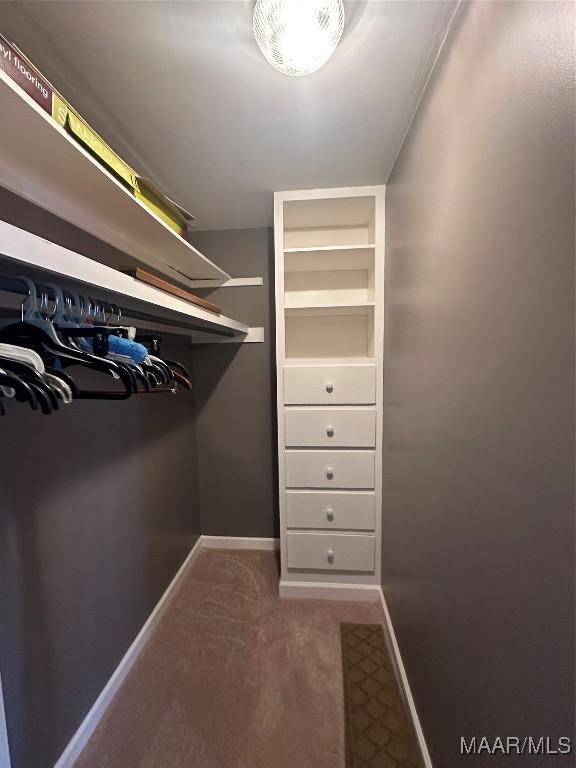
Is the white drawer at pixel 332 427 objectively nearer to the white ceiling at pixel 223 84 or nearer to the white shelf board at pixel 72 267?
the white shelf board at pixel 72 267

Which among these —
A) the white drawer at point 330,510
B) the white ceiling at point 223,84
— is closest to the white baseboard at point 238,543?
the white drawer at point 330,510

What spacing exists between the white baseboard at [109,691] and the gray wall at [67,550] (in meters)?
0.03

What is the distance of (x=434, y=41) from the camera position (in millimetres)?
876

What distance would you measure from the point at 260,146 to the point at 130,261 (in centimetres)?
78

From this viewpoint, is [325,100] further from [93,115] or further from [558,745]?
[558,745]

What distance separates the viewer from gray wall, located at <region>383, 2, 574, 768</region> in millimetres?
494

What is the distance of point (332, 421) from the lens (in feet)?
5.71

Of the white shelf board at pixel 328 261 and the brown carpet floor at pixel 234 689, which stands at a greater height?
the white shelf board at pixel 328 261

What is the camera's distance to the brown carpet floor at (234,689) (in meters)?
1.11

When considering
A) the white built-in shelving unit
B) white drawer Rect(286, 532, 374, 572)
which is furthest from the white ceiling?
white drawer Rect(286, 532, 374, 572)

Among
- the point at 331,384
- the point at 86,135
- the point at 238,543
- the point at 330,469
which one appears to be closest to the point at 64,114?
the point at 86,135

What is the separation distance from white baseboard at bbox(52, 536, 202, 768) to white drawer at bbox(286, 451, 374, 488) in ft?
3.18

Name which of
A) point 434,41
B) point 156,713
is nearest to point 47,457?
point 156,713

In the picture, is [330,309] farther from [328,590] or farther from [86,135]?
[328,590]
